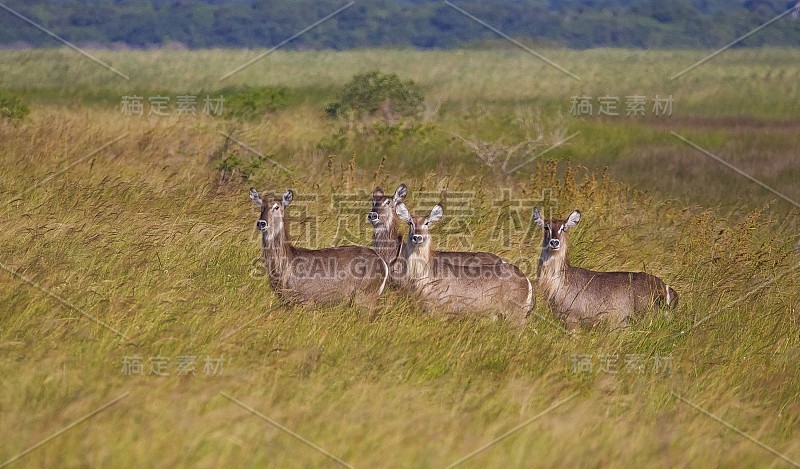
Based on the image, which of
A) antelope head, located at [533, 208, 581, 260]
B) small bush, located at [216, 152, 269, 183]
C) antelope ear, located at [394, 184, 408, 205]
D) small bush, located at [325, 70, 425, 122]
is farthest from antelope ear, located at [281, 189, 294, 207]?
small bush, located at [325, 70, 425, 122]

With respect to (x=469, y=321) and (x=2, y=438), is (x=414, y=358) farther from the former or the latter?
(x=2, y=438)

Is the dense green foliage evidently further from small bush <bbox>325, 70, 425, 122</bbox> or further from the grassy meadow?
the grassy meadow

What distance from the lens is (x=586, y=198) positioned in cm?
1128

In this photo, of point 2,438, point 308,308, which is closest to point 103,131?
point 308,308

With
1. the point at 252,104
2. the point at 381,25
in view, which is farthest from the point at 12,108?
the point at 381,25

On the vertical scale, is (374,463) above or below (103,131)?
below

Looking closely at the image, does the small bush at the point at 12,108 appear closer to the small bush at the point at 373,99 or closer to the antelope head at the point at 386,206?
the small bush at the point at 373,99

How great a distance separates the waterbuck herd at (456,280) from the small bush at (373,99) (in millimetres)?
11339

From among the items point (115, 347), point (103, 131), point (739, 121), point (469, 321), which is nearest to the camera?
point (115, 347)

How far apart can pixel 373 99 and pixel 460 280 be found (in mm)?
12090

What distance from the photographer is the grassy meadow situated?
17.1 ft

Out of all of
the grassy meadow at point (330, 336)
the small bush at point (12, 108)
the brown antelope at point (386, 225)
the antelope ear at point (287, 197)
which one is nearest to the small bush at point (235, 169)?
the grassy meadow at point (330, 336)

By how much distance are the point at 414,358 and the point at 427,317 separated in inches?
35.0

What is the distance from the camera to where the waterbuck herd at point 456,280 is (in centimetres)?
779
